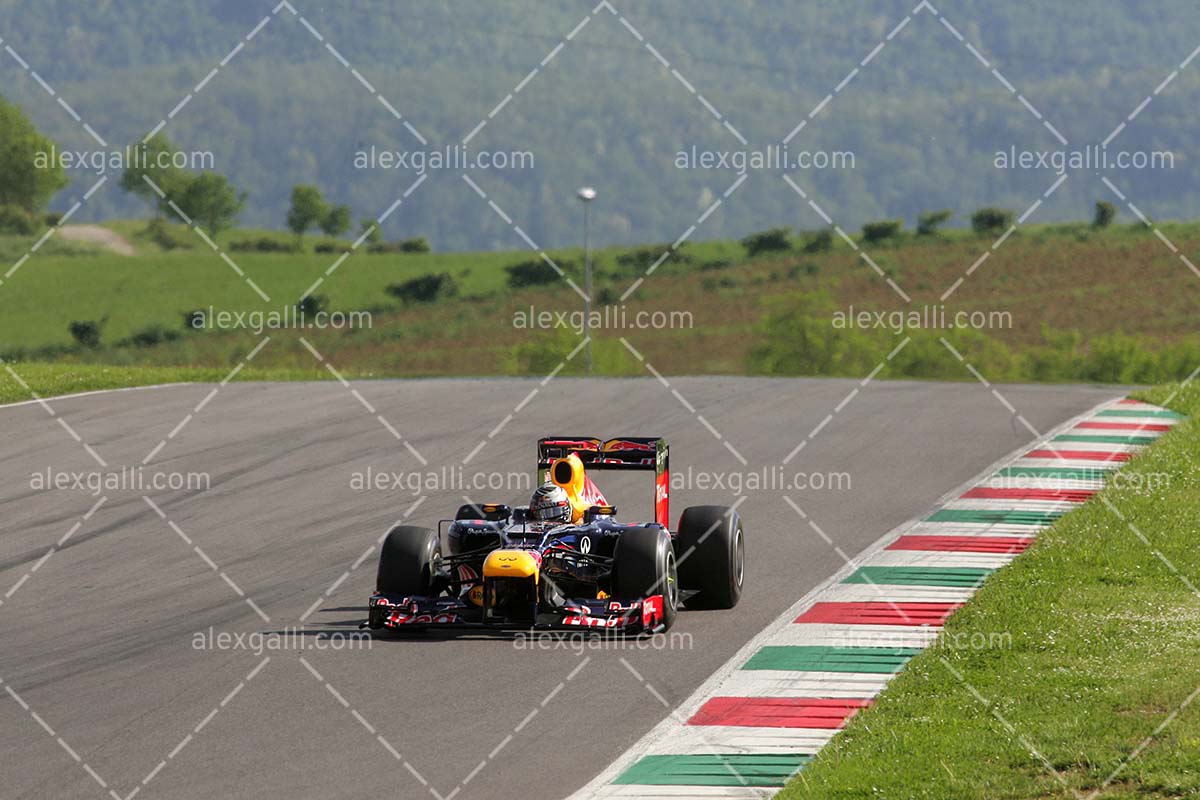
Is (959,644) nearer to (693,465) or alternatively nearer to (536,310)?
(693,465)

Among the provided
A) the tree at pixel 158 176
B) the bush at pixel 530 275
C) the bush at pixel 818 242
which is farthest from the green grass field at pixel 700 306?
the tree at pixel 158 176

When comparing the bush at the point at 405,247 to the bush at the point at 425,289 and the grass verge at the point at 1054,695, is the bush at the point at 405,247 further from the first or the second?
→ the grass verge at the point at 1054,695

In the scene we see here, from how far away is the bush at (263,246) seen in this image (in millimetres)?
119988

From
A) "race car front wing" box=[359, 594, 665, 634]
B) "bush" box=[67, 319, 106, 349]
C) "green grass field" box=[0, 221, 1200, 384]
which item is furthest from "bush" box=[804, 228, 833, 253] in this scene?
"race car front wing" box=[359, 594, 665, 634]

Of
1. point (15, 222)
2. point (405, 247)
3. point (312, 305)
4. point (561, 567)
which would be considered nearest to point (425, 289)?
point (312, 305)

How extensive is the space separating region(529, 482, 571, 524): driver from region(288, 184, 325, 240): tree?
4578 inches

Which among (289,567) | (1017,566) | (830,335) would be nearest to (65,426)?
(289,567)

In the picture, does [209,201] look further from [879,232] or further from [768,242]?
[879,232]

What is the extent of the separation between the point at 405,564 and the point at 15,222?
116 meters

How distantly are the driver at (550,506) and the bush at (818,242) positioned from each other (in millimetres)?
95126

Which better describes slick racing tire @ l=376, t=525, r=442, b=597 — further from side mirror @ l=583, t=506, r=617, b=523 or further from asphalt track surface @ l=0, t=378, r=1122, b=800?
side mirror @ l=583, t=506, r=617, b=523

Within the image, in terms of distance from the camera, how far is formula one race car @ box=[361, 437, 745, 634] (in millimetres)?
11086

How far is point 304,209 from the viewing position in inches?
5000

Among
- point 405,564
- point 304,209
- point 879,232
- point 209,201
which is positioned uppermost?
point 304,209
